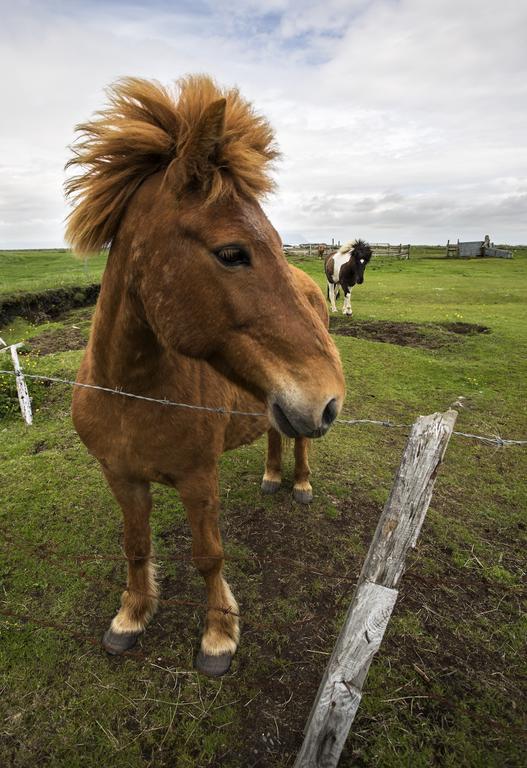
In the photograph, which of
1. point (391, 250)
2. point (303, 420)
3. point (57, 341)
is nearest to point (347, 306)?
point (57, 341)

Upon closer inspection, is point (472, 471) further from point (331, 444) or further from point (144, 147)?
point (144, 147)

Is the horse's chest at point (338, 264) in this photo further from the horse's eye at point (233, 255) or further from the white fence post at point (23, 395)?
the horse's eye at point (233, 255)

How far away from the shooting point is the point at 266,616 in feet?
9.64

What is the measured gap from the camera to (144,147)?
5.30 ft

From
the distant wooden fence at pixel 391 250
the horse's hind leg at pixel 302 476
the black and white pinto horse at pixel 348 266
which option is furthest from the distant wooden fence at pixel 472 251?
the horse's hind leg at pixel 302 476

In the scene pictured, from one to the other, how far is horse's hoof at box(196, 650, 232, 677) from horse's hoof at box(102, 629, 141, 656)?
45cm

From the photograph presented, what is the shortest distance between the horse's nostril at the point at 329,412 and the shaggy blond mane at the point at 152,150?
2.78 feet

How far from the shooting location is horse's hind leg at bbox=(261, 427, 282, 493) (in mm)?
4367

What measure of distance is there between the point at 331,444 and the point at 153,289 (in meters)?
4.27

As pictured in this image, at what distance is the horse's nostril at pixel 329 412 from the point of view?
4.84ft

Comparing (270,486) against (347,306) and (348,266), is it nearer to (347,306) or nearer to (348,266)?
(347,306)

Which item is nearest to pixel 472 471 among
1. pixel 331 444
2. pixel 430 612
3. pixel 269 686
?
pixel 331 444

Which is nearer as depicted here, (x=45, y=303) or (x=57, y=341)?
(x=57, y=341)

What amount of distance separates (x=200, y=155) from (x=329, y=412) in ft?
3.38
